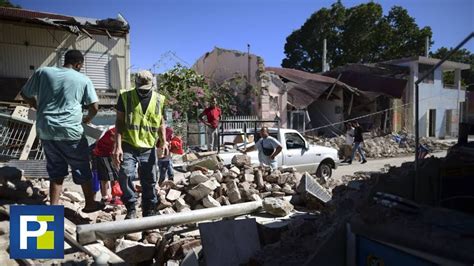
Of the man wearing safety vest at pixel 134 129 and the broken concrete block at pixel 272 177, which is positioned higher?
the man wearing safety vest at pixel 134 129

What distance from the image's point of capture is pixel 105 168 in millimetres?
5715

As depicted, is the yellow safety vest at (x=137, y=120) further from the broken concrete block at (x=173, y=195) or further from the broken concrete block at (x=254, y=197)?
the broken concrete block at (x=254, y=197)

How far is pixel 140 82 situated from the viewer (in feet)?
14.0

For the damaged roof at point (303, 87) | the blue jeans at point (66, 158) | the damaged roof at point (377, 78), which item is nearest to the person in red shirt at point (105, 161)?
the blue jeans at point (66, 158)

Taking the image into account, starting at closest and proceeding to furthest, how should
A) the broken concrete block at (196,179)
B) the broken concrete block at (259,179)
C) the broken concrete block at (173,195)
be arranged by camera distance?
the broken concrete block at (173,195), the broken concrete block at (196,179), the broken concrete block at (259,179)

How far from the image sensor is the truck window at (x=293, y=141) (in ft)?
34.2

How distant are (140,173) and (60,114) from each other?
1047 millimetres

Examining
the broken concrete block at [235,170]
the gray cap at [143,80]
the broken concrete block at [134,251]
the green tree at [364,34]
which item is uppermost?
the green tree at [364,34]

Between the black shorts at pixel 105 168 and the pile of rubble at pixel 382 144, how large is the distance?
45.9 ft

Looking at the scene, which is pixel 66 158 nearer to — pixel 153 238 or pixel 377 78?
pixel 153 238

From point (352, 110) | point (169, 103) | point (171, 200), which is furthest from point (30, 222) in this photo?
point (352, 110)

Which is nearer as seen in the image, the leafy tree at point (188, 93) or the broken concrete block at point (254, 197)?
the broken concrete block at point (254, 197)

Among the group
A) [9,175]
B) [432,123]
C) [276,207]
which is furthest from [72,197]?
[432,123]

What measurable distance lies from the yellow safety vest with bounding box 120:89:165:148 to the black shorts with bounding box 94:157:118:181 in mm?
1609
